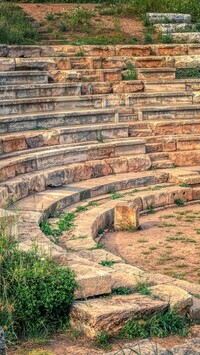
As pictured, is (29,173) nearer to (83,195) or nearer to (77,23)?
(83,195)

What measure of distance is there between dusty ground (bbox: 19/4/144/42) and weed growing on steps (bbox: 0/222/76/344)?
43.3ft

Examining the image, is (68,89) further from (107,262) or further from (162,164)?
(107,262)

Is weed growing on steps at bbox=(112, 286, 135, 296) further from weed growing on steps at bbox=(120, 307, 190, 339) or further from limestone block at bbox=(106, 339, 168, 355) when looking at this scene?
limestone block at bbox=(106, 339, 168, 355)

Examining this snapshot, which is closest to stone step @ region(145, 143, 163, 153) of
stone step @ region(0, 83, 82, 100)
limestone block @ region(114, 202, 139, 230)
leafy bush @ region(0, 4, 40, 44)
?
stone step @ region(0, 83, 82, 100)

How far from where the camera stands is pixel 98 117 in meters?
15.8

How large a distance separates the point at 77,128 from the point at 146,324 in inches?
336

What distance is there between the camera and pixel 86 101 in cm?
1622

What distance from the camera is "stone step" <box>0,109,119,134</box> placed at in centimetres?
1417

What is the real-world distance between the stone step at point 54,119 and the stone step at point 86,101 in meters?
0.35

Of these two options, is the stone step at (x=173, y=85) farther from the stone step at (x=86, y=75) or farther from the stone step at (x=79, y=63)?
the stone step at (x=79, y=63)

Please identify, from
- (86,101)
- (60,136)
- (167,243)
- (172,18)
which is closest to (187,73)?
(172,18)

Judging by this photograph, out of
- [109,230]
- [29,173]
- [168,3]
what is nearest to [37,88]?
[29,173]

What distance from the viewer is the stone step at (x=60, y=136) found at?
13531 millimetres

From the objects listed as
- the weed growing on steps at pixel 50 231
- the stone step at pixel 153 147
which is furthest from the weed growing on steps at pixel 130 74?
the weed growing on steps at pixel 50 231
